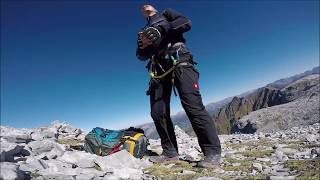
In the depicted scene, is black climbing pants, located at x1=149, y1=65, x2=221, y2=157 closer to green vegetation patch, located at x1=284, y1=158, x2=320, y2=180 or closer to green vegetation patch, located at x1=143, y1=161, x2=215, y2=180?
green vegetation patch, located at x1=143, y1=161, x2=215, y2=180

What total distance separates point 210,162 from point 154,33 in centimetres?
360

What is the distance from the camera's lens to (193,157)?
34.8 feet

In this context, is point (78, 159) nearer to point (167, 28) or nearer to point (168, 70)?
point (168, 70)

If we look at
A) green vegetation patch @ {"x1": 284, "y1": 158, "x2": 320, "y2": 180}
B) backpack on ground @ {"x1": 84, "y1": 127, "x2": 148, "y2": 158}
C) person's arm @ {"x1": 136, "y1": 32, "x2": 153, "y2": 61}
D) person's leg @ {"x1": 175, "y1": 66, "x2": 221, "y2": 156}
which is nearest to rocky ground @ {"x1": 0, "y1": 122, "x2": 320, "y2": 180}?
green vegetation patch @ {"x1": 284, "y1": 158, "x2": 320, "y2": 180}

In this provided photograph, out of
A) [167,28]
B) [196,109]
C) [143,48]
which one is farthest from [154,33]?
[196,109]

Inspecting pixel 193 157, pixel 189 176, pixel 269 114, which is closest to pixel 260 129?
pixel 269 114

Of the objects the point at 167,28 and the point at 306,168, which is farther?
the point at 167,28

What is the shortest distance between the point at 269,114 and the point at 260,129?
140 inches

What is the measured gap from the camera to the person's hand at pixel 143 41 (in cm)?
933

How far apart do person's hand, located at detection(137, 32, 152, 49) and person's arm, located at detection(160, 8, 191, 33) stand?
54cm

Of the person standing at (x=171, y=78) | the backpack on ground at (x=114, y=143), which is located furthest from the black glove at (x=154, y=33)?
the backpack on ground at (x=114, y=143)

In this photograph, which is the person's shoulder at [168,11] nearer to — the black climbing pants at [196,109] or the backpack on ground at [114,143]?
the black climbing pants at [196,109]

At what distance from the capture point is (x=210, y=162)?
838 cm

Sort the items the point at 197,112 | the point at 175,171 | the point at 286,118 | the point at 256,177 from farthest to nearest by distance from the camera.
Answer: the point at 286,118 → the point at 197,112 → the point at 175,171 → the point at 256,177
